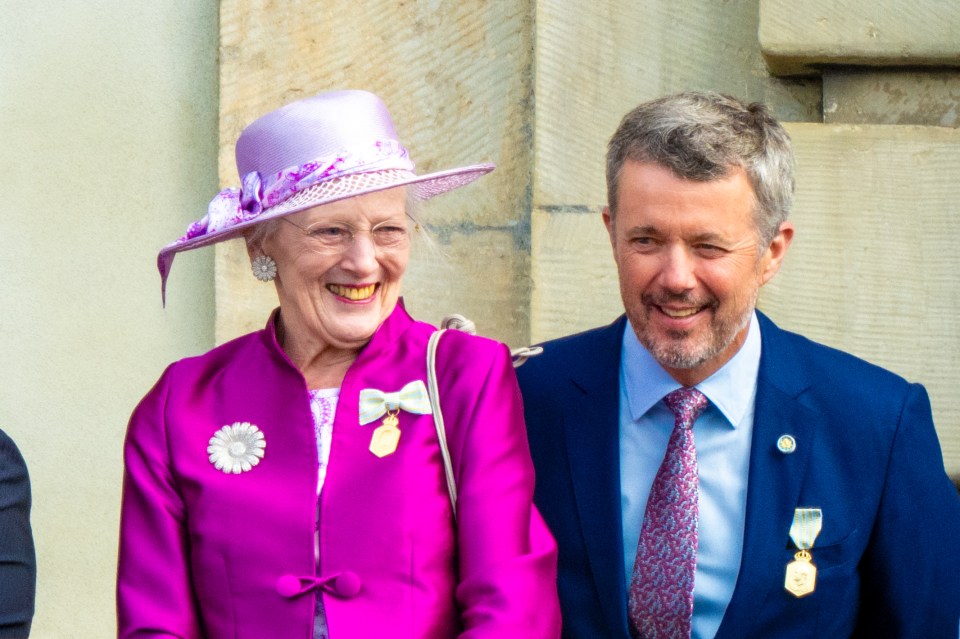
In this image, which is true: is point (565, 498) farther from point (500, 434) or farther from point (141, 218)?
point (141, 218)

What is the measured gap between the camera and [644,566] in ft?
9.31

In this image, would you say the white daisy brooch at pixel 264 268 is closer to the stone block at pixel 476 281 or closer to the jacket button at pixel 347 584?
the jacket button at pixel 347 584

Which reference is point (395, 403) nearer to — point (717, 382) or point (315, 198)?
point (315, 198)

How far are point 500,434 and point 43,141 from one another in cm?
220

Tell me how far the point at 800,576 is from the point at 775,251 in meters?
0.66

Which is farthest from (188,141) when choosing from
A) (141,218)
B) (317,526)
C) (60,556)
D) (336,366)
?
(317,526)

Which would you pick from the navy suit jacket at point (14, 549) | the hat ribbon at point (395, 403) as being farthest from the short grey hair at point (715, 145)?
the navy suit jacket at point (14, 549)

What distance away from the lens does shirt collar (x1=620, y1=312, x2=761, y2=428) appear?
290 centimetres

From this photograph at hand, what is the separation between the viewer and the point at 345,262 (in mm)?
2670

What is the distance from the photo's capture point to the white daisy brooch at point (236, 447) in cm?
266

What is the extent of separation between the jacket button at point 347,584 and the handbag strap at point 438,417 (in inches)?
8.5

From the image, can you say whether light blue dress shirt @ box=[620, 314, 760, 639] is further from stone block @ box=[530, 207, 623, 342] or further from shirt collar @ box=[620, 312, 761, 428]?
→ stone block @ box=[530, 207, 623, 342]

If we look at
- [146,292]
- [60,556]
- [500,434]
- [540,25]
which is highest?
[540,25]

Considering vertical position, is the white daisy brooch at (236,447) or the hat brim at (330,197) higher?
the hat brim at (330,197)
